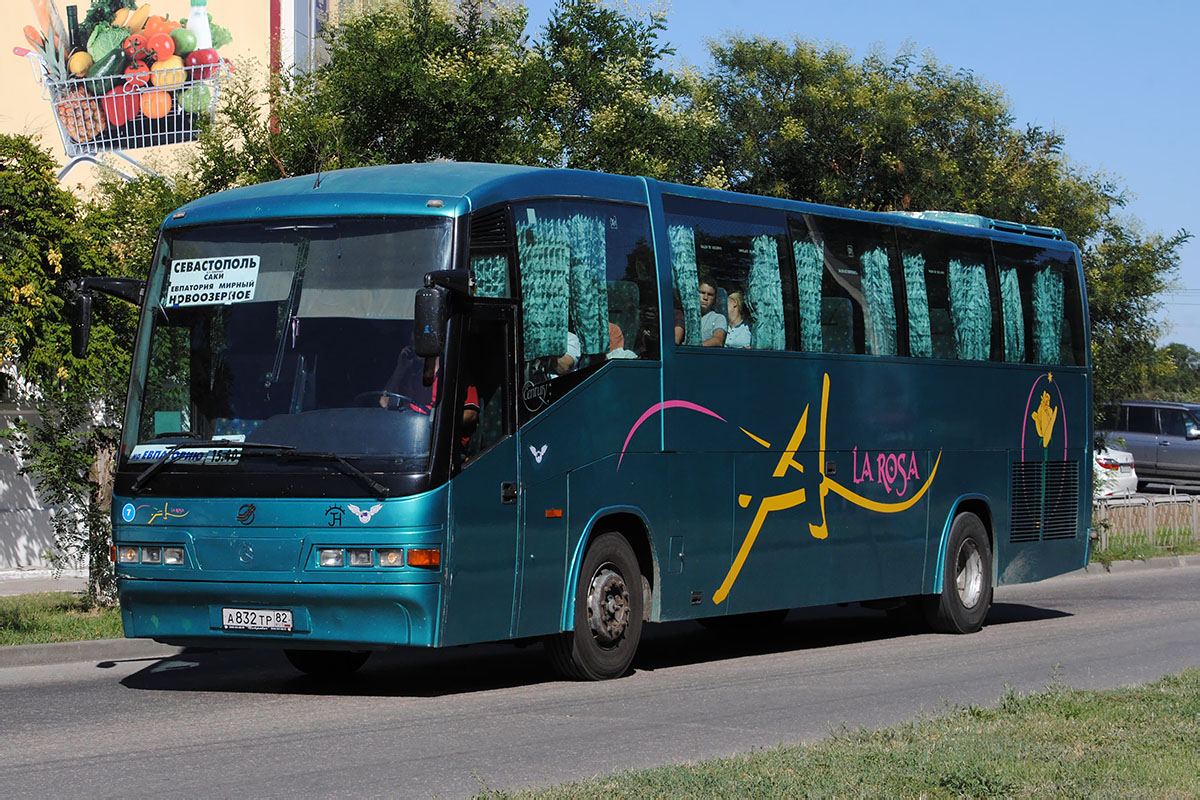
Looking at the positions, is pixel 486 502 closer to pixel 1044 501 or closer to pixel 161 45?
pixel 1044 501

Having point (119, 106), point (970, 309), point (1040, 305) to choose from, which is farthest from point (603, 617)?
point (119, 106)

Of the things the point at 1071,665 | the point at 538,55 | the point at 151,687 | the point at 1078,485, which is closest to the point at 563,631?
the point at 151,687

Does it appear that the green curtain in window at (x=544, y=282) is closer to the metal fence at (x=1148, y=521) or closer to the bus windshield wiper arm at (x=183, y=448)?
the bus windshield wiper arm at (x=183, y=448)

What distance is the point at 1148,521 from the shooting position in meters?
27.0

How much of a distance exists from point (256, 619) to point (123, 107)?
39448 millimetres

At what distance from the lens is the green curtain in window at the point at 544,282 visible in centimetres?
1104

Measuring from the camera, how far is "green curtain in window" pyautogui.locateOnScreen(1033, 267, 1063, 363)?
17156 millimetres

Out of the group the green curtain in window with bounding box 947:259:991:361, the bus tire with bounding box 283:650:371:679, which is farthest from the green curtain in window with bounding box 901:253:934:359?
the bus tire with bounding box 283:650:371:679

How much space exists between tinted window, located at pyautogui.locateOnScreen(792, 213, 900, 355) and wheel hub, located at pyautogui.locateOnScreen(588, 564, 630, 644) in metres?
3.08

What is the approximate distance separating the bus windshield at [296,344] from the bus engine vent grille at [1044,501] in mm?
8632

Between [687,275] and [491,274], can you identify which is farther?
[687,275]

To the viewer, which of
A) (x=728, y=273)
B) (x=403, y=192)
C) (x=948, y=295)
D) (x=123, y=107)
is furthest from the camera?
(x=123, y=107)

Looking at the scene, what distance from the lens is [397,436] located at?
33.0 feet

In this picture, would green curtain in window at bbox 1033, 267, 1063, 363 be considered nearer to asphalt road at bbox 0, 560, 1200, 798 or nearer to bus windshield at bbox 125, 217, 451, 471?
asphalt road at bbox 0, 560, 1200, 798
